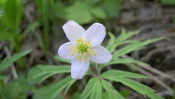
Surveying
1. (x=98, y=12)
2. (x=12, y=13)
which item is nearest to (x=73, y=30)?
(x=12, y=13)

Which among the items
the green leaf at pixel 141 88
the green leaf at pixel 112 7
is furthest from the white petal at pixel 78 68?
the green leaf at pixel 112 7

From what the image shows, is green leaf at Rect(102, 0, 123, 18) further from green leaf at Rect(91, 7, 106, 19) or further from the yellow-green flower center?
the yellow-green flower center

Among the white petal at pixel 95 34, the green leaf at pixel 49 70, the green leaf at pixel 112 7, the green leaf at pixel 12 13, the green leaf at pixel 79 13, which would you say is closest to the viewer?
the white petal at pixel 95 34

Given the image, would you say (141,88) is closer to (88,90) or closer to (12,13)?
(88,90)

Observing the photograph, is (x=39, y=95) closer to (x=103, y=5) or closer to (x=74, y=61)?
(x=74, y=61)

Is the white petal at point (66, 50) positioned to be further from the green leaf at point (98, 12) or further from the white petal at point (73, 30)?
the green leaf at point (98, 12)

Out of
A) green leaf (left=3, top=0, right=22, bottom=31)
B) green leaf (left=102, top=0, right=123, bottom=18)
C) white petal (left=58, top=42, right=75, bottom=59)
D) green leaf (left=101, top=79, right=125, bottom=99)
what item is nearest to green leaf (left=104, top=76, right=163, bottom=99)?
green leaf (left=101, top=79, right=125, bottom=99)
